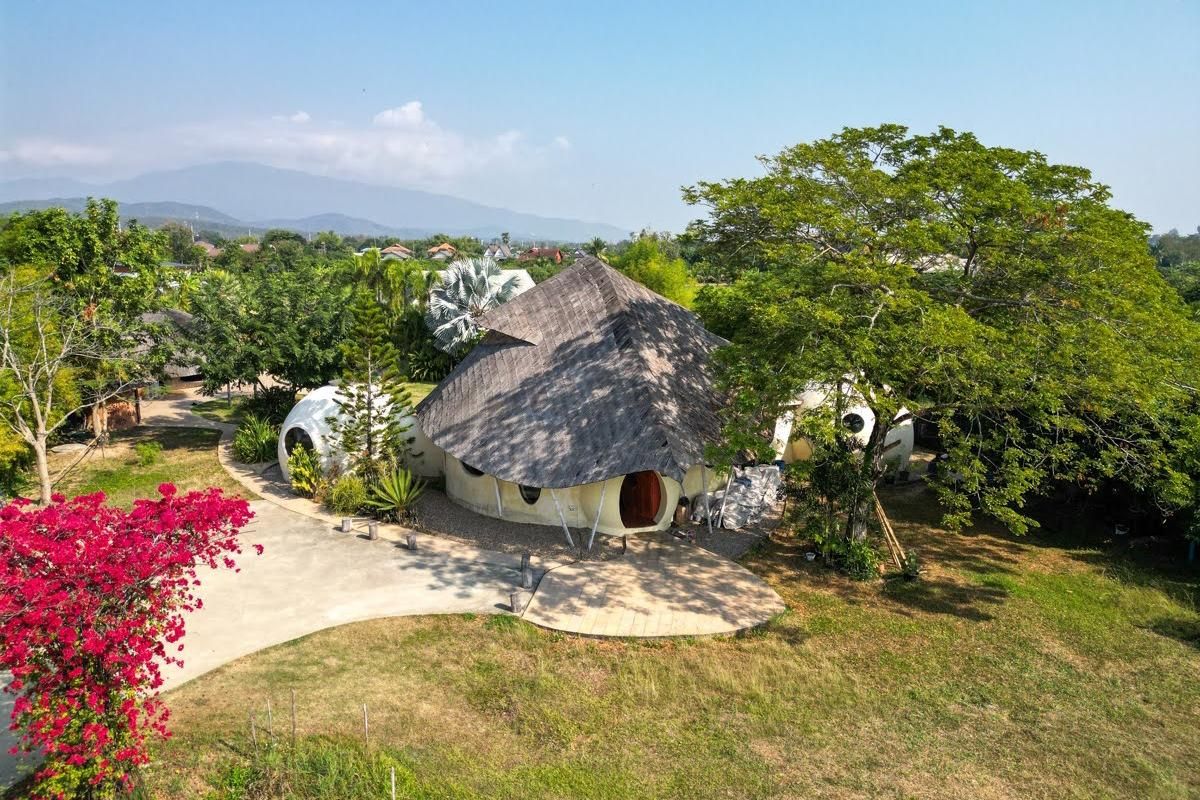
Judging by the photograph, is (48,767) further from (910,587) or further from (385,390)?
(910,587)

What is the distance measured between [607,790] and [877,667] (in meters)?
6.48

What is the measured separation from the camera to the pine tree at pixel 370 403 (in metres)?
21.3

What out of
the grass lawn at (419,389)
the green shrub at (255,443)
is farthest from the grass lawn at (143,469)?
the grass lawn at (419,389)

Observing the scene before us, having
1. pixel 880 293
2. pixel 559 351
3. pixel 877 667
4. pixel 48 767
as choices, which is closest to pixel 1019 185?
pixel 880 293

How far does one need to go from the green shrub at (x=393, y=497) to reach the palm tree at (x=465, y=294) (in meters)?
19.0

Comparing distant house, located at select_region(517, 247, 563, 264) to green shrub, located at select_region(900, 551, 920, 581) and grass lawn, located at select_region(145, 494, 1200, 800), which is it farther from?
grass lawn, located at select_region(145, 494, 1200, 800)

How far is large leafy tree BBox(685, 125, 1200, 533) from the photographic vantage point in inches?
592

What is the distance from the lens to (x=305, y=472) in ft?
74.1

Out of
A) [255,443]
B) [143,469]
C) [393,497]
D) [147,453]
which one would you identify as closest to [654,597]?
[393,497]

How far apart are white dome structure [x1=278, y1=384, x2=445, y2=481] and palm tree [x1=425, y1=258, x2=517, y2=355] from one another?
15468 millimetres

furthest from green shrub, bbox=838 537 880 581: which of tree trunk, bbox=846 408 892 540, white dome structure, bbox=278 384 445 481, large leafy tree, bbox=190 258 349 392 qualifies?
large leafy tree, bbox=190 258 349 392

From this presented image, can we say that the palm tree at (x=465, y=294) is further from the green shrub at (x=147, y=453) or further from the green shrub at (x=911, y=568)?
the green shrub at (x=911, y=568)

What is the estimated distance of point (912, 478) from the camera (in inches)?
1024

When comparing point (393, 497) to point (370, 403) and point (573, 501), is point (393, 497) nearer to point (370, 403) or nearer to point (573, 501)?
point (370, 403)
